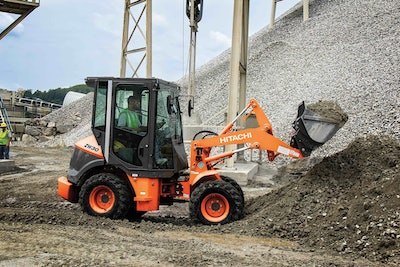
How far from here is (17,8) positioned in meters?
14.5

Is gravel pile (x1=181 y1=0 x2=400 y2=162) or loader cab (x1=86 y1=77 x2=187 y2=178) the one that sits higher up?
gravel pile (x1=181 y1=0 x2=400 y2=162)

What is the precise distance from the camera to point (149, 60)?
11719 millimetres

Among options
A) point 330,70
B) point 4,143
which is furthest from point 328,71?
point 4,143

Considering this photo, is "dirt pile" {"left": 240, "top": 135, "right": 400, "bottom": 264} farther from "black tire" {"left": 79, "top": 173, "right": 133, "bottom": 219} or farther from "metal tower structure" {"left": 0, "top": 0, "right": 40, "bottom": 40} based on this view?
"metal tower structure" {"left": 0, "top": 0, "right": 40, "bottom": 40}

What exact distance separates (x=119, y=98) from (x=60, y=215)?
1.80m

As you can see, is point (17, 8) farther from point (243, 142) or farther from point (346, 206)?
point (346, 206)

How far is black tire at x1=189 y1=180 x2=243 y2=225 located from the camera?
236 inches

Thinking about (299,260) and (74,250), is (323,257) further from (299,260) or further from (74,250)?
(74,250)

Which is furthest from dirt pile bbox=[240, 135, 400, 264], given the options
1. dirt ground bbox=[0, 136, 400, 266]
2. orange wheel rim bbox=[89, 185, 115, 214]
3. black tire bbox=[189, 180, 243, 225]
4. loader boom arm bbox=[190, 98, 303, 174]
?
orange wheel rim bbox=[89, 185, 115, 214]

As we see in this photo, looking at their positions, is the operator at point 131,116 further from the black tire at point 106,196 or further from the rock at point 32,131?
the rock at point 32,131

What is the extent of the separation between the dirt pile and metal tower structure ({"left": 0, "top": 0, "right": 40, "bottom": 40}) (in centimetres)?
1096

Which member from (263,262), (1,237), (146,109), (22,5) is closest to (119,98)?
(146,109)

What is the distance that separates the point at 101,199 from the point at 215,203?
1.62m

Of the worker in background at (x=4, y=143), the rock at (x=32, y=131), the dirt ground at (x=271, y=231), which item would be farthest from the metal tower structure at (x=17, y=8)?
the rock at (x=32, y=131)
